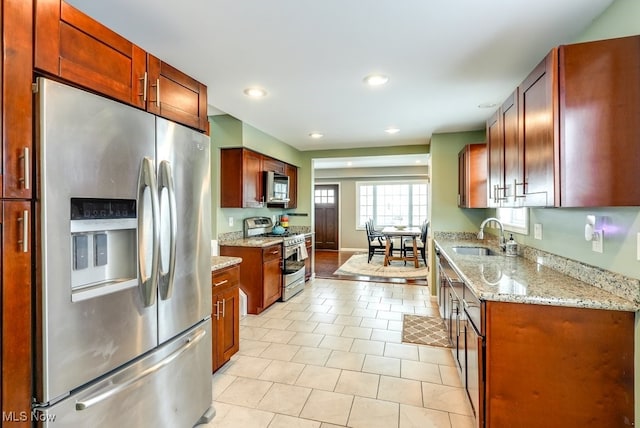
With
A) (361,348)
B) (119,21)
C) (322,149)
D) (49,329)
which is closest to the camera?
(49,329)

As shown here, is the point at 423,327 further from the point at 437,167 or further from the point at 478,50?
the point at 478,50

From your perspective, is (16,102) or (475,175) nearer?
(16,102)

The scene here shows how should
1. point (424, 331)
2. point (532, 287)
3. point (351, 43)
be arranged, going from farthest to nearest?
point (424, 331) → point (351, 43) → point (532, 287)

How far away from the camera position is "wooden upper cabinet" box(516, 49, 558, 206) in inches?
60.2

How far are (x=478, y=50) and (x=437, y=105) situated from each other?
1.16m

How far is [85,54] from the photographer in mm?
1281

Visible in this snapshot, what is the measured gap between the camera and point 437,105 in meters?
3.31

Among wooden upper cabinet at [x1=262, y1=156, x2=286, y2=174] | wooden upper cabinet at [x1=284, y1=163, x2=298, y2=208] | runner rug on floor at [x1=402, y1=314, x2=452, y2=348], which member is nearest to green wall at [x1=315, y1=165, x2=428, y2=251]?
wooden upper cabinet at [x1=284, y1=163, x2=298, y2=208]

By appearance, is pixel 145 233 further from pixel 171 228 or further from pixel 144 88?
pixel 144 88

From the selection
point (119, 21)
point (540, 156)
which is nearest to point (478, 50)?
point (540, 156)

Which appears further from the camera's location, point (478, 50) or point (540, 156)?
point (478, 50)

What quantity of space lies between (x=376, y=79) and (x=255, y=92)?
1098 millimetres

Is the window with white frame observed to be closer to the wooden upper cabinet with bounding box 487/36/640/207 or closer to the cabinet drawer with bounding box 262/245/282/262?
the cabinet drawer with bounding box 262/245/282/262

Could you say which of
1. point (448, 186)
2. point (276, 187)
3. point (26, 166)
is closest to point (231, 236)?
point (276, 187)
